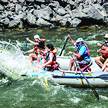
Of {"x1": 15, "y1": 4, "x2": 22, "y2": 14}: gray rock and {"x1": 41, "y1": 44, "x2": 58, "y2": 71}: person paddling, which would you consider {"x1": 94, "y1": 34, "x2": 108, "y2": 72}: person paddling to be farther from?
{"x1": 15, "y1": 4, "x2": 22, "y2": 14}: gray rock

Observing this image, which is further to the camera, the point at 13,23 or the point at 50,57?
the point at 13,23

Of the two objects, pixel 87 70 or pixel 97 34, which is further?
pixel 97 34

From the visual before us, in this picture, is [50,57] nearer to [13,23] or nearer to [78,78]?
[78,78]

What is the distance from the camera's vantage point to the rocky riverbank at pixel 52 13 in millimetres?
19281

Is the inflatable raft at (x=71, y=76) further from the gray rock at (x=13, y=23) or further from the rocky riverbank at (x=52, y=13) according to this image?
the rocky riverbank at (x=52, y=13)

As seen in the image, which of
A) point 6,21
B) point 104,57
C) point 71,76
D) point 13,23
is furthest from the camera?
point 6,21

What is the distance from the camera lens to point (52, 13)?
20.3 metres

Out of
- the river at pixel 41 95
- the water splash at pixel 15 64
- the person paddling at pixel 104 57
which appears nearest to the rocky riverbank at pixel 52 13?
the water splash at pixel 15 64

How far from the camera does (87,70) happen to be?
24.8 feet

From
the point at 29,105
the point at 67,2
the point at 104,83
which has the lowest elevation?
the point at 29,105

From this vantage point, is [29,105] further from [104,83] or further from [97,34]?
[97,34]

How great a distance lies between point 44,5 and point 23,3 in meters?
2.46

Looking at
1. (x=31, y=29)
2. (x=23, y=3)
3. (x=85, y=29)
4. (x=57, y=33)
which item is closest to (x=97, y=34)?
(x=85, y=29)

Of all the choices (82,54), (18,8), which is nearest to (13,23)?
(18,8)
